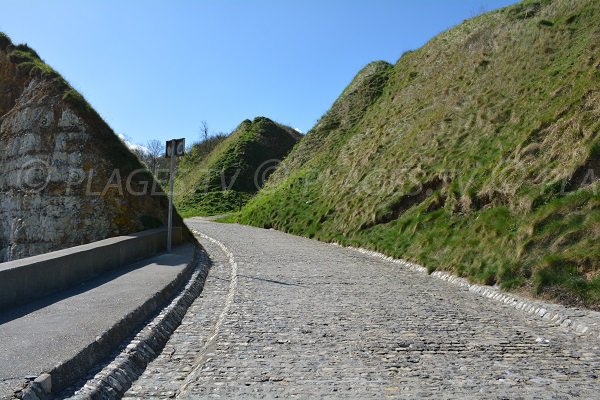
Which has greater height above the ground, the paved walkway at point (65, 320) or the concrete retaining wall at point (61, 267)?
the concrete retaining wall at point (61, 267)

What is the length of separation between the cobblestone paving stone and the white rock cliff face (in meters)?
6.71

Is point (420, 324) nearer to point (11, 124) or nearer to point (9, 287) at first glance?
point (9, 287)

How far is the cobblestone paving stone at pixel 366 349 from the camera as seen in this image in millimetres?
5375

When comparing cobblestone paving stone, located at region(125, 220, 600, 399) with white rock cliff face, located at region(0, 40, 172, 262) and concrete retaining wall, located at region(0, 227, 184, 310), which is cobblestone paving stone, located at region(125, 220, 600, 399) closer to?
concrete retaining wall, located at region(0, 227, 184, 310)

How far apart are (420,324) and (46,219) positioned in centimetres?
1287

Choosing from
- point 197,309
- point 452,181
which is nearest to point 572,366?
point 197,309

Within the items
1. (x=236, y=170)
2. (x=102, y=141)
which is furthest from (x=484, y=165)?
(x=236, y=170)

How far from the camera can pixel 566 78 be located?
1820 centimetres

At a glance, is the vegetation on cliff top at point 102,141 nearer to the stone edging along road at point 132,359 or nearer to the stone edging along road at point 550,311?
the stone edging along road at point 132,359

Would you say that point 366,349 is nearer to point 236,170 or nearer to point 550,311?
point 550,311

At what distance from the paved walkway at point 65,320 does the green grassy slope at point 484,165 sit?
7076mm

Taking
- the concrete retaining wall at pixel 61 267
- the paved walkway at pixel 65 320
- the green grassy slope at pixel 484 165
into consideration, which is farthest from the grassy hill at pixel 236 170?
the paved walkway at pixel 65 320

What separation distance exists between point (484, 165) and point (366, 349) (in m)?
11.7

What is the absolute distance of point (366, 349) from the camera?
265 inches
